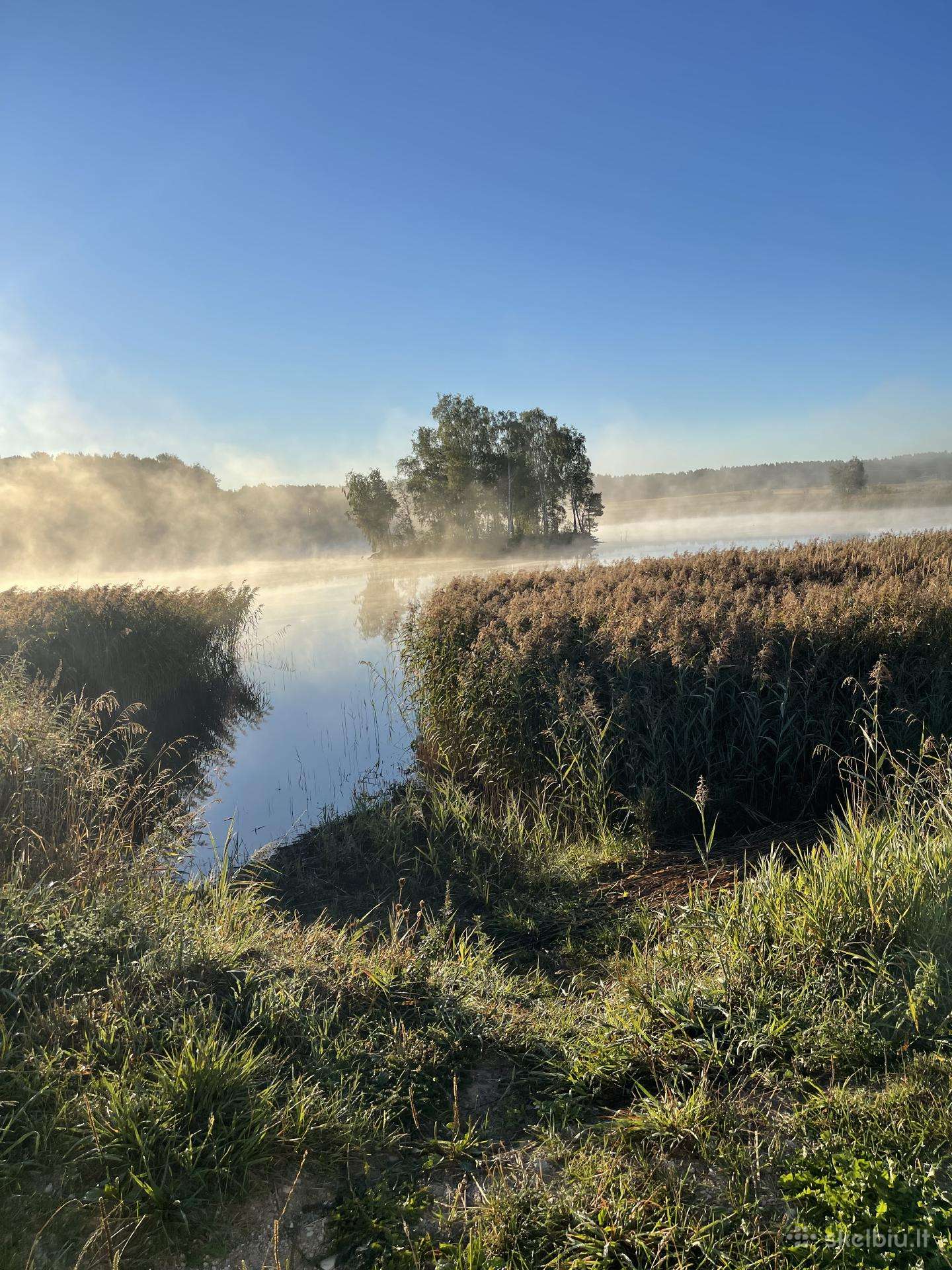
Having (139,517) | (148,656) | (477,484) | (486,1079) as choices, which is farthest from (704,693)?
(139,517)

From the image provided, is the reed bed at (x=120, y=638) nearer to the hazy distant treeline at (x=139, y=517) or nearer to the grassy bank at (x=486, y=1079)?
the grassy bank at (x=486, y=1079)

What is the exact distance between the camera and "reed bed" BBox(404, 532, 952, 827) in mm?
5328

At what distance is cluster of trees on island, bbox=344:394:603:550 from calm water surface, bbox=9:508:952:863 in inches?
543

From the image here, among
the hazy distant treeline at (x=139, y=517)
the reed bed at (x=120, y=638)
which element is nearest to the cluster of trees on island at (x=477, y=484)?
the hazy distant treeline at (x=139, y=517)

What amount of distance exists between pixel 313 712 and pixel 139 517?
52.7 meters

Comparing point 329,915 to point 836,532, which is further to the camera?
point 836,532

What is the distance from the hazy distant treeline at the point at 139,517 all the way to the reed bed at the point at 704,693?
Result: 47898 mm

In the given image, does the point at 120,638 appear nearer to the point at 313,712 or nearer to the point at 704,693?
the point at 313,712

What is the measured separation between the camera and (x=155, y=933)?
3.20 meters

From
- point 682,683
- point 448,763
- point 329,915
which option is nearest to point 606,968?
point 329,915

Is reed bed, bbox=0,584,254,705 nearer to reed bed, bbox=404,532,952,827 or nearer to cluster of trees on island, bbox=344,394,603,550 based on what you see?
reed bed, bbox=404,532,952,827

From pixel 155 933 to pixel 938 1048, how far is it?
3095mm

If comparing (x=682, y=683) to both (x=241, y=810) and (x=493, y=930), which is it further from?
(x=241, y=810)

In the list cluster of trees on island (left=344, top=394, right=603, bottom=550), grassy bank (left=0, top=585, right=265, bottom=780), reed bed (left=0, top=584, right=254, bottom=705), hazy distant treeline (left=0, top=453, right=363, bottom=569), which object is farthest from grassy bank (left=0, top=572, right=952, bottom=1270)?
hazy distant treeline (left=0, top=453, right=363, bottom=569)
